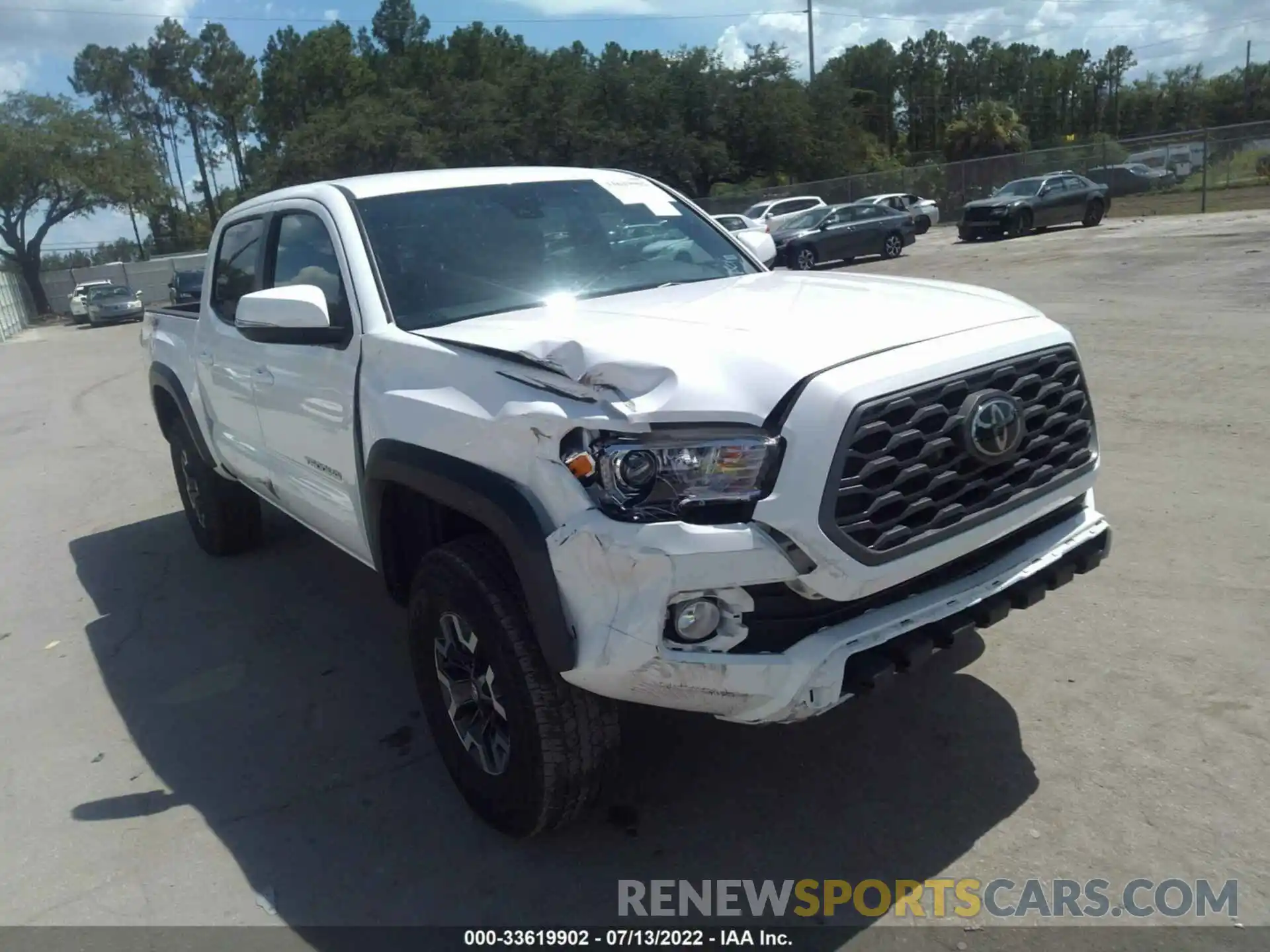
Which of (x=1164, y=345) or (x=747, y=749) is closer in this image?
(x=747, y=749)

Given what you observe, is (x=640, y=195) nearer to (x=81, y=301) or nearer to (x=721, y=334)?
(x=721, y=334)

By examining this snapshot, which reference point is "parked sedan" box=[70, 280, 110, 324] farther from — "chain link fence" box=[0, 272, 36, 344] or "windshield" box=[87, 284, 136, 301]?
"chain link fence" box=[0, 272, 36, 344]

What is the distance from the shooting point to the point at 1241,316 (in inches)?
416

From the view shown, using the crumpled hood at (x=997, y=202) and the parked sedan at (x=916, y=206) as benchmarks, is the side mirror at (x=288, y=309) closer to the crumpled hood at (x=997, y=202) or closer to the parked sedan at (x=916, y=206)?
the crumpled hood at (x=997, y=202)

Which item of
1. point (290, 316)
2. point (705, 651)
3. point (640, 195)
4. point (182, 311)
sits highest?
point (640, 195)

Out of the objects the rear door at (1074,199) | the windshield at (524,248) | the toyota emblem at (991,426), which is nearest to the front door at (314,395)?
the windshield at (524,248)

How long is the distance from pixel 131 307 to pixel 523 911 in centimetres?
3812

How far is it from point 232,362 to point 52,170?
47487 mm

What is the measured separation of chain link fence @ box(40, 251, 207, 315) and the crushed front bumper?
49.6 metres

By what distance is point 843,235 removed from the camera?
25.8 metres

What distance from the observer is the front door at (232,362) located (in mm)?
4770

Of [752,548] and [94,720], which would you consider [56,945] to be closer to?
[94,720]

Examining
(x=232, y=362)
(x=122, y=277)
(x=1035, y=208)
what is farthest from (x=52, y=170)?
(x=232, y=362)

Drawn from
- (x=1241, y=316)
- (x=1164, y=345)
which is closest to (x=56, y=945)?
(x=1164, y=345)
